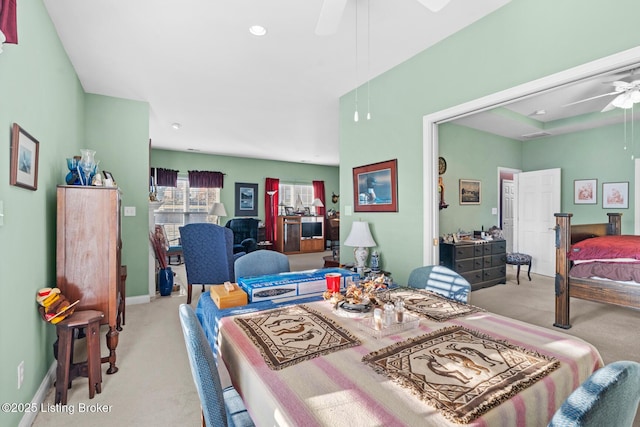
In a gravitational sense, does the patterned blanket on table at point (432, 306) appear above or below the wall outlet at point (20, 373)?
above

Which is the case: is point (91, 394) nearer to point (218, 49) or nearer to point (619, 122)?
point (218, 49)

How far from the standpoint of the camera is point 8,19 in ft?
4.38

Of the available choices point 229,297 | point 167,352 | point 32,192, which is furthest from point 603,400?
point 167,352

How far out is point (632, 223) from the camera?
455 cm

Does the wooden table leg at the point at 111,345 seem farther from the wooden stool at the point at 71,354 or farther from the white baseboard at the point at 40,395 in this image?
the white baseboard at the point at 40,395

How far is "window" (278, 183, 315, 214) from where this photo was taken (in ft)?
29.9

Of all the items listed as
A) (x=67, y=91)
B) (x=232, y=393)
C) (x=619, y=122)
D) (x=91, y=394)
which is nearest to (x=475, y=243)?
(x=619, y=122)

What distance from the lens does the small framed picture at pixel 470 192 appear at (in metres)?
4.89

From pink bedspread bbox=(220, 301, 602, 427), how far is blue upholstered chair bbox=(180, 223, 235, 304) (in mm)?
2910

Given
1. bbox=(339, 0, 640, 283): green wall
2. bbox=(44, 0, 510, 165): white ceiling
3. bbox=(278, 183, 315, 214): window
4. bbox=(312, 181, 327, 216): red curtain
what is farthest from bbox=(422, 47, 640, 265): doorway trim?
bbox=(312, 181, 327, 216): red curtain

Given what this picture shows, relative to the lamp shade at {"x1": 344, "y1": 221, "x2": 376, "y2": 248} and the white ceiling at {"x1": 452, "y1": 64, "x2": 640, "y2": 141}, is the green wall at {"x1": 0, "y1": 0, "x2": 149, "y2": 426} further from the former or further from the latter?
the white ceiling at {"x1": 452, "y1": 64, "x2": 640, "y2": 141}

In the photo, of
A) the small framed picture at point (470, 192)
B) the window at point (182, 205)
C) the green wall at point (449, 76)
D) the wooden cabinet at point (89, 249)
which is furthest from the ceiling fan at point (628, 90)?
the window at point (182, 205)

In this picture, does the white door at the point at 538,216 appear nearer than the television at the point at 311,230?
Yes

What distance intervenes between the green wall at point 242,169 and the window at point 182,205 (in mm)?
303
